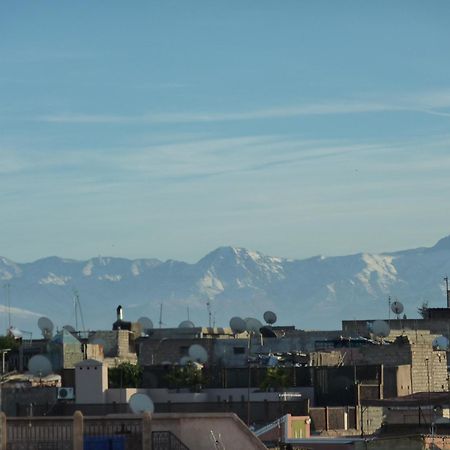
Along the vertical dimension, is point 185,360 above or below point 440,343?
below

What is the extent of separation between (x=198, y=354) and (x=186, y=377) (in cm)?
884

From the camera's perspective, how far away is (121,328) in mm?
143250

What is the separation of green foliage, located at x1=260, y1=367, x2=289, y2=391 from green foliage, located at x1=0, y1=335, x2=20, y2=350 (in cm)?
2010

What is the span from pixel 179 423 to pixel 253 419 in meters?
42.2

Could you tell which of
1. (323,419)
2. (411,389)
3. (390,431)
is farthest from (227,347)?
(390,431)

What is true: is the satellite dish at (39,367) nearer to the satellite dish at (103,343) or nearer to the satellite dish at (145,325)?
the satellite dish at (103,343)

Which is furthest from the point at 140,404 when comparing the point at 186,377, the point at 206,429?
the point at 186,377

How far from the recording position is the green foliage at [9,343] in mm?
126950

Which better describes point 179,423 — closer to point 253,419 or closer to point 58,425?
point 58,425

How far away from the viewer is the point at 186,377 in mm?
111688

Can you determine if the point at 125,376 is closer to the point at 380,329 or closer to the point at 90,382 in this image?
the point at 90,382

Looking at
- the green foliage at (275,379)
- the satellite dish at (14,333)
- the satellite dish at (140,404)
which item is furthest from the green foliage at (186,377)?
the satellite dish at (140,404)

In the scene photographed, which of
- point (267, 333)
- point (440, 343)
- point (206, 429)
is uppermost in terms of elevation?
point (267, 333)

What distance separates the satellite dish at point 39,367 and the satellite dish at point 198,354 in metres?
8.86
